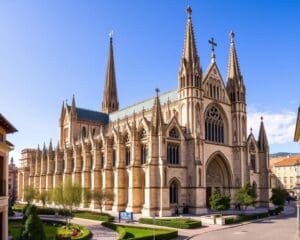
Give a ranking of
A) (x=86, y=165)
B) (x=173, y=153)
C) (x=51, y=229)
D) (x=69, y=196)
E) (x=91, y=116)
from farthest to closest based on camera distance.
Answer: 1. (x=91, y=116)
2. (x=86, y=165)
3. (x=173, y=153)
4. (x=69, y=196)
5. (x=51, y=229)

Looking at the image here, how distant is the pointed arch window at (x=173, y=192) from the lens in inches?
2345

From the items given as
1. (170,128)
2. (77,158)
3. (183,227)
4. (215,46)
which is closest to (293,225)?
(183,227)

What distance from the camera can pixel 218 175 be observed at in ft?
229

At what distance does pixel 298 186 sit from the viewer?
27.4 meters

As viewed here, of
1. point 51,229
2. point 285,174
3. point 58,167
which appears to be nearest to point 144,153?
point 51,229

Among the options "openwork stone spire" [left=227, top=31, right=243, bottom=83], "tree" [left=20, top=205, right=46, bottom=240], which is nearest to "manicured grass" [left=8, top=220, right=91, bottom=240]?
"tree" [left=20, top=205, right=46, bottom=240]

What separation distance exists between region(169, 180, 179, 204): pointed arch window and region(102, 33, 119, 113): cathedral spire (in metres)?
53.6

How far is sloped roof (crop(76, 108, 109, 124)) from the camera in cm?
9475

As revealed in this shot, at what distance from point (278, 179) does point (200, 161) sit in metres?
80.5

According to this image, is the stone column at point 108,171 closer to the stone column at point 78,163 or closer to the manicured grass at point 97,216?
the manicured grass at point 97,216

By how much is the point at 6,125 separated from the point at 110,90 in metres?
88.8

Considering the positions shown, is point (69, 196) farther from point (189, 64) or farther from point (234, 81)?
point (234, 81)

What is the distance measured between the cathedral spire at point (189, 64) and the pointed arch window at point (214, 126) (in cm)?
706

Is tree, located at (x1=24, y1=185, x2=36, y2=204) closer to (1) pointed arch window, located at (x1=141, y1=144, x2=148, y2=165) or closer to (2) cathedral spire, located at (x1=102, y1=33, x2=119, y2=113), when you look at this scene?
(1) pointed arch window, located at (x1=141, y1=144, x2=148, y2=165)
